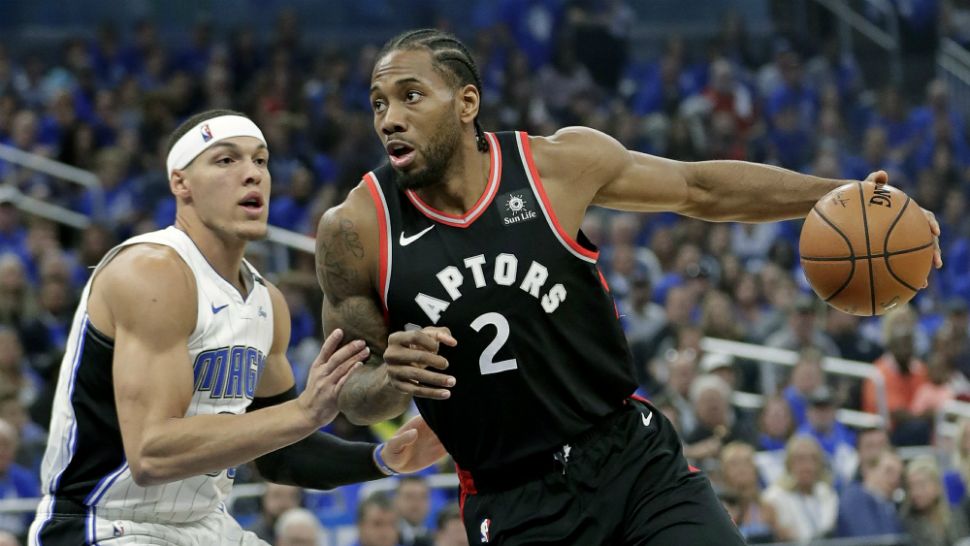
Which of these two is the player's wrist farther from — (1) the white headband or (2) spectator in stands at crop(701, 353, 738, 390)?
(2) spectator in stands at crop(701, 353, 738, 390)

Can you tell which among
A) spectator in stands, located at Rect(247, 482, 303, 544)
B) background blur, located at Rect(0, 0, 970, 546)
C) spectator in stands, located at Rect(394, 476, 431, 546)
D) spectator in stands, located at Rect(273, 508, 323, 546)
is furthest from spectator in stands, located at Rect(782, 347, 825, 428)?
spectator in stands, located at Rect(273, 508, 323, 546)

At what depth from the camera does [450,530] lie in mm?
6934

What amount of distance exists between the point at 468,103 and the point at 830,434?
19.3 feet

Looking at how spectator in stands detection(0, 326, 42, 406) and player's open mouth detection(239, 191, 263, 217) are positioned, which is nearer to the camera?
player's open mouth detection(239, 191, 263, 217)

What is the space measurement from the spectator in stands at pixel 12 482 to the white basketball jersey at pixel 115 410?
2.81 m

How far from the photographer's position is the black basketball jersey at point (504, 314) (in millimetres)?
4004

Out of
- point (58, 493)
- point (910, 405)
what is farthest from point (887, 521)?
point (58, 493)

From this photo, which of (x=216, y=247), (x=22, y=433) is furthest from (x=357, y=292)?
(x=22, y=433)

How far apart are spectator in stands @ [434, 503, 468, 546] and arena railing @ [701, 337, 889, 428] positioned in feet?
10.5

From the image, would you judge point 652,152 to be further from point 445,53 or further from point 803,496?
point 445,53

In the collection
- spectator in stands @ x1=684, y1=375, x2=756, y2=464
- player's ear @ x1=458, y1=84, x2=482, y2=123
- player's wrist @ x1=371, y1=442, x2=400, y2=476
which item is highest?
player's ear @ x1=458, y1=84, x2=482, y2=123

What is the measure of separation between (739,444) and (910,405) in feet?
7.86

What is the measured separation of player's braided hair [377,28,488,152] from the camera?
4168 millimetres

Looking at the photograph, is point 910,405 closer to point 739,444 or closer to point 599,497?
point 739,444
